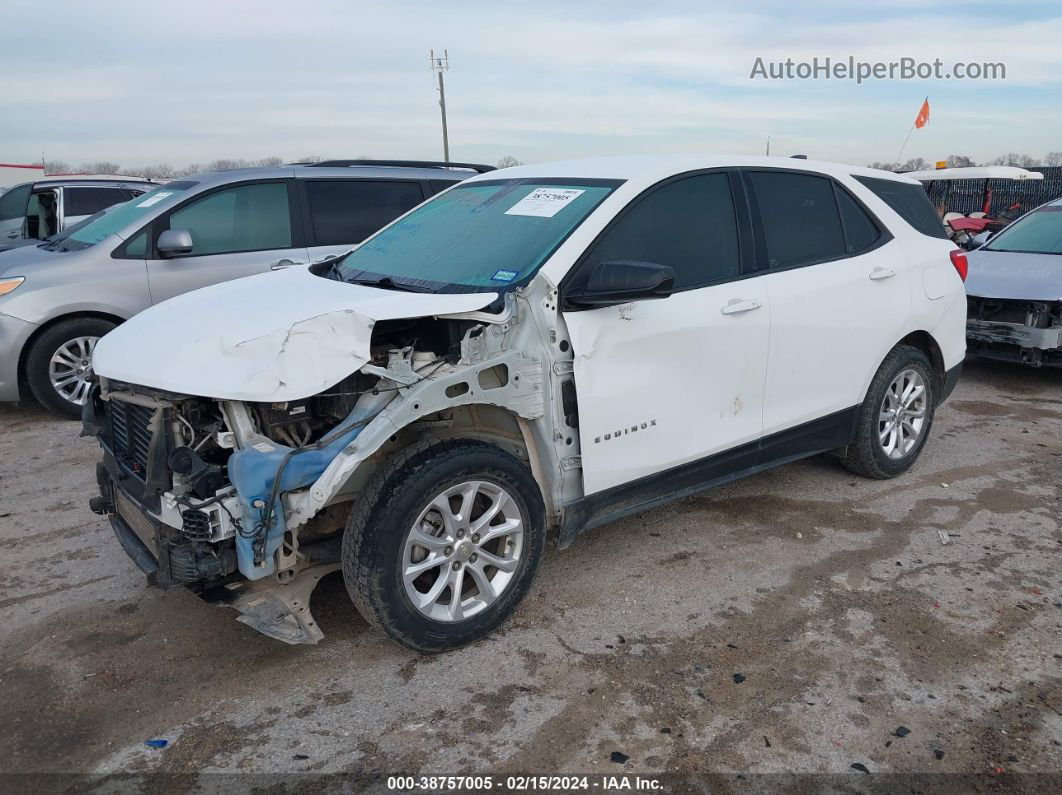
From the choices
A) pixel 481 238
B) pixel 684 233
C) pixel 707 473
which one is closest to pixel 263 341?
pixel 481 238

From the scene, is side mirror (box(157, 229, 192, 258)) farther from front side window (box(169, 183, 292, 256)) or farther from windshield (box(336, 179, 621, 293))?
windshield (box(336, 179, 621, 293))

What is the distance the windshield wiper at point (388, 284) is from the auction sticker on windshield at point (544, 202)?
2.05ft

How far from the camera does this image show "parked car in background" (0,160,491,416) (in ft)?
21.2

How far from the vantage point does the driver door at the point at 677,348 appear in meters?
3.47

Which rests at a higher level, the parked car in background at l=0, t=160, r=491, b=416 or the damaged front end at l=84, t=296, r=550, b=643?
the parked car in background at l=0, t=160, r=491, b=416

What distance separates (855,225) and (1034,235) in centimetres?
475

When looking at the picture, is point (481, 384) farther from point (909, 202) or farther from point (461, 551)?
point (909, 202)

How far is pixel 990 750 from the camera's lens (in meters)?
2.73

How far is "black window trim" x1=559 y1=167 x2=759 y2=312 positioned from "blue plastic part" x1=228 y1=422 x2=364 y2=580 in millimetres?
1071

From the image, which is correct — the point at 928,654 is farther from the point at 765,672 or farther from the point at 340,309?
the point at 340,309

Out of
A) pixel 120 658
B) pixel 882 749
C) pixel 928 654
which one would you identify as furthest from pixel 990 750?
pixel 120 658

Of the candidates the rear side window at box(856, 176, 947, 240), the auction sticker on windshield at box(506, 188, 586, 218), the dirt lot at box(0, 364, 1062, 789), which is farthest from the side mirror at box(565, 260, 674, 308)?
the rear side window at box(856, 176, 947, 240)

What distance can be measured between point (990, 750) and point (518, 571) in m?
1.71

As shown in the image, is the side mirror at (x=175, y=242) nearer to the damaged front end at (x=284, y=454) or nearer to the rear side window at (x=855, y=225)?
the damaged front end at (x=284, y=454)
